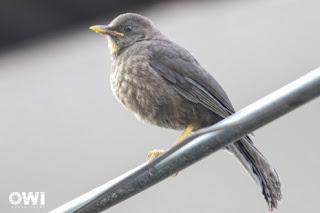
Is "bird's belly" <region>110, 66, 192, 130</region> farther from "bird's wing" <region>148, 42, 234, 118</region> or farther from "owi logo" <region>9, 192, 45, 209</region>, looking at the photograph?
"owi logo" <region>9, 192, 45, 209</region>

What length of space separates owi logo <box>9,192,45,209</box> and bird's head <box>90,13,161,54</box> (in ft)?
12.1

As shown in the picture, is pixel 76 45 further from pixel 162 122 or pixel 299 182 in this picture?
pixel 162 122

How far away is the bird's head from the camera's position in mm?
6213

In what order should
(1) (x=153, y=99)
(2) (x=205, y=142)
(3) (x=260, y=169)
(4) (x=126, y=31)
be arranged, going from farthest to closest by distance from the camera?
(4) (x=126, y=31) < (1) (x=153, y=99) < (3) (x=260, y=169) < (2) (x=205, y=142)

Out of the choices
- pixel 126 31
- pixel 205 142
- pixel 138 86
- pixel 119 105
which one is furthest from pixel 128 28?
pixel 119 105

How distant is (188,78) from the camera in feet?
18.6

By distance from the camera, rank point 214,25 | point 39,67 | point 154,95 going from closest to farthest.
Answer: point 154,95 → point 214,25 → point 39,67

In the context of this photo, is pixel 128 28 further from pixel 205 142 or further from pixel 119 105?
pixel 119 105

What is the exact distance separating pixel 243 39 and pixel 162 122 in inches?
161

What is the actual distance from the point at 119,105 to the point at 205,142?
6.14m

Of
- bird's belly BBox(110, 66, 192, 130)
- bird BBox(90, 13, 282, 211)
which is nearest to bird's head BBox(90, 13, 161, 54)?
bird BBox(90, 13, 282, 211)

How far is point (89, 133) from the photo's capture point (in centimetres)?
992

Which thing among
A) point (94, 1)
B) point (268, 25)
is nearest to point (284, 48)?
point (268, 25)

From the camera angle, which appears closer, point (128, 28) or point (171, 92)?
point (171, 92)
